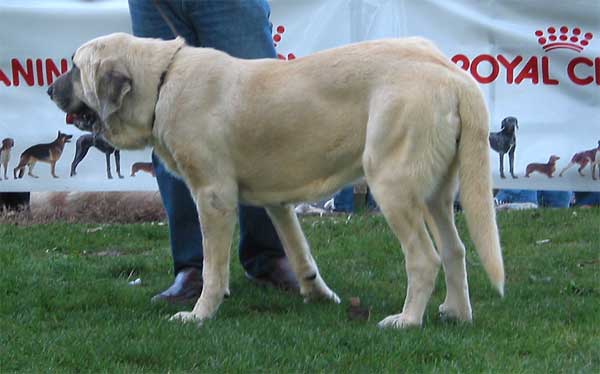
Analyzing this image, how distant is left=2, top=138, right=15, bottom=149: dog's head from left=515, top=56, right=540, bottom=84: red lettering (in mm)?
4097

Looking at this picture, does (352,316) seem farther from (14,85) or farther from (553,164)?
(14,85)

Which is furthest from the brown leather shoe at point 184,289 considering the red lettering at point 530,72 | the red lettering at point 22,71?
the red lettering at point 530,72

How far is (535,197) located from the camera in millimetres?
8984

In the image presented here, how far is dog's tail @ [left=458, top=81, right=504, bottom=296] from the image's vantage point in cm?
464

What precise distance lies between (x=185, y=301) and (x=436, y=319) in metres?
1.37

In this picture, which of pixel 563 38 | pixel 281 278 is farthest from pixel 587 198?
pixel 281 278

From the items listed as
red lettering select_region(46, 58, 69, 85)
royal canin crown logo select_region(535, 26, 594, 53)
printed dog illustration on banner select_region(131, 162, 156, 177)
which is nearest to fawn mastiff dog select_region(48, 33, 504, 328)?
printed dog illustration on banner select_region(131, 162, 156, 177)

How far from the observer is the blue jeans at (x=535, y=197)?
8.96m

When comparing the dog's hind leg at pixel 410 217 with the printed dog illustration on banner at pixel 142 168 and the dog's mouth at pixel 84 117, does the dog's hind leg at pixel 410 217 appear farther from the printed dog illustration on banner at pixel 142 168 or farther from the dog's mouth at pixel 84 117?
the printed dog illustration on banner at pixel 142 168

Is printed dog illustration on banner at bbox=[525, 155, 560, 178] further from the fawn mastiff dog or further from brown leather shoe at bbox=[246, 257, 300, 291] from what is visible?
the fawn mastiff dog

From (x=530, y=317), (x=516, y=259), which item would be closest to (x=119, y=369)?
(x=530, y=317)

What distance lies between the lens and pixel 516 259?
6.58 meters

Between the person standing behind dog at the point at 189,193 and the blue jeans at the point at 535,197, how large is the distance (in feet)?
11.3

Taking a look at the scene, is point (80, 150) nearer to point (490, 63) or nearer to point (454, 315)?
point (490, 63)
